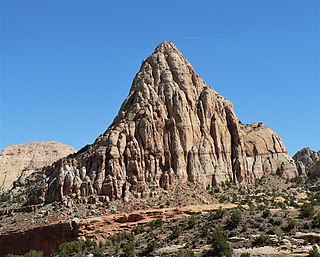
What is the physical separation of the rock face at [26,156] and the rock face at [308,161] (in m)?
75.7

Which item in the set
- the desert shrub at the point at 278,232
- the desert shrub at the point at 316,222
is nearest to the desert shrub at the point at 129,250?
the desert shrub at the point at 278,232

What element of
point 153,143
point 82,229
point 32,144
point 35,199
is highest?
point 32,144

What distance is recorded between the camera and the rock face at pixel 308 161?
109 metres

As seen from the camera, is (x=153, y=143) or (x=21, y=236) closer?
(x=21, y=236)

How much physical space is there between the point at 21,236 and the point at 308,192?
154ft

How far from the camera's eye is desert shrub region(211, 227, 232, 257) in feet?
185

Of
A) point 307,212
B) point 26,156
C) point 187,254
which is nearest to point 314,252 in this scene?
point 187,254

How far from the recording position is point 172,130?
9569cm

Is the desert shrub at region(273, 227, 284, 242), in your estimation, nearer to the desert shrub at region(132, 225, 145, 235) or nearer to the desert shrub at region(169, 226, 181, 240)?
the desert shrub at region(169, 226, 181, 240)

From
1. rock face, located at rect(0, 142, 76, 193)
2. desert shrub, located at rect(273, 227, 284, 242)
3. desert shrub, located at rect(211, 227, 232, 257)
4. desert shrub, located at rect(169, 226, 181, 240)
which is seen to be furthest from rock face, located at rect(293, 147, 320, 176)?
rock face, located at rect(0, 142, 76, 193)

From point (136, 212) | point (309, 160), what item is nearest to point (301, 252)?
point (136, 212)

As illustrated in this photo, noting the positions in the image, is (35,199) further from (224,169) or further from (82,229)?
(224,169)

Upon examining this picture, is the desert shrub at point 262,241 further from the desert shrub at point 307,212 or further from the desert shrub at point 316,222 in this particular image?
the desert shrub at point 307,212

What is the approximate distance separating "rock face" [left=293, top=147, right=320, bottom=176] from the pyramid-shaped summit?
11.3 ft
